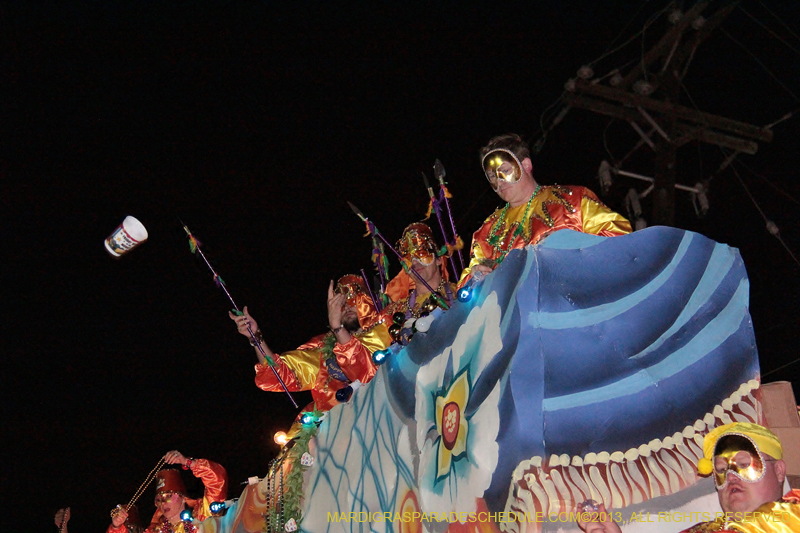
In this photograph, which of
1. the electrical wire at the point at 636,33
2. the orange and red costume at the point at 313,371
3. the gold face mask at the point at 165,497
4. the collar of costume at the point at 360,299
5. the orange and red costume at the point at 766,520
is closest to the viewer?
the orange and red costume at the point at 766,520

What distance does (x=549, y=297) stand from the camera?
2.34 metres

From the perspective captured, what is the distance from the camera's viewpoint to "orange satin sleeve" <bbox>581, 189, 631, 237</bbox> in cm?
316

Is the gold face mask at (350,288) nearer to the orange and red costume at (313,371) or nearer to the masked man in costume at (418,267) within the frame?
the orange and red costume at (313,371)

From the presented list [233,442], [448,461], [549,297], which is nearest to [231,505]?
[448,461]

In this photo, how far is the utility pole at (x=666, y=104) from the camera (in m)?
6.04

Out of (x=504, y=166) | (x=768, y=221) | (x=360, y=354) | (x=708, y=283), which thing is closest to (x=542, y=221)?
(x=504, y=166)

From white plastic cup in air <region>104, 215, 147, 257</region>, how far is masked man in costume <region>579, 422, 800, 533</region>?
2843mm

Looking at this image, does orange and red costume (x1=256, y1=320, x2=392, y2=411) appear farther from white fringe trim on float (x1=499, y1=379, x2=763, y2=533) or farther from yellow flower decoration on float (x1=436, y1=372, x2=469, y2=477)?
white fringe trim on float (x1=499, y1=379, x2=763, y2=533)

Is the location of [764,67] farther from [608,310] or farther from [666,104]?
[608,310]

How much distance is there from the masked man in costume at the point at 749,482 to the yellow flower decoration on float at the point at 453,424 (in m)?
0.55

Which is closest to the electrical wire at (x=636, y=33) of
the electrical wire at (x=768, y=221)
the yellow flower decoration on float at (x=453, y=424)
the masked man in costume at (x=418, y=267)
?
the electrical wire at (x=768, y=221)

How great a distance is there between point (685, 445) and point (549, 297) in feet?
1.83

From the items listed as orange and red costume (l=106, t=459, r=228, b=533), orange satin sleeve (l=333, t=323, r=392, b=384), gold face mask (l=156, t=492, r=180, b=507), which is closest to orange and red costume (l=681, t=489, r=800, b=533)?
orange satin sleeve (l=333, t=323, r=392, b=384)

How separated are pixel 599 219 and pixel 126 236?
7.72 ft
